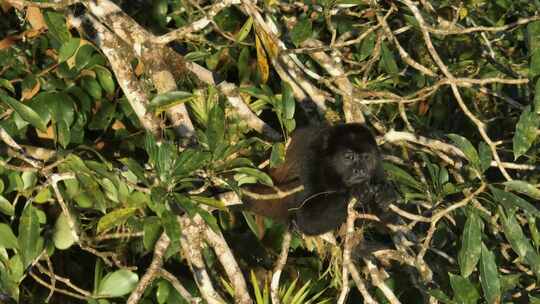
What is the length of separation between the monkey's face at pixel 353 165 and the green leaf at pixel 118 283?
4.48 feet

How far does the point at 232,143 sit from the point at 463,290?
1606 mm

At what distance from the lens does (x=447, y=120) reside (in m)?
6.06

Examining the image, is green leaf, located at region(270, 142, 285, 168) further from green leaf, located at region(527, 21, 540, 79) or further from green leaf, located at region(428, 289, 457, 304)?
green leaf, located at region(527, 21, 540, 79)

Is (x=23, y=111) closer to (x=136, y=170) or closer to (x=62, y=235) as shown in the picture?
(x=136, y=170)

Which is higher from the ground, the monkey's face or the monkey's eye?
the monkey's eye

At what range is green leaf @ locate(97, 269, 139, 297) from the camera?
4.30m

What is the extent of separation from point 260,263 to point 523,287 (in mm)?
1766

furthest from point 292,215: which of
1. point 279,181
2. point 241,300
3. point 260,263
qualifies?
point 241,300

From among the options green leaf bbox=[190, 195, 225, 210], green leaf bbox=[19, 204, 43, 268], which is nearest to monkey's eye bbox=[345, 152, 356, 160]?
green leaf bbox=[190, 195, 225, 210]

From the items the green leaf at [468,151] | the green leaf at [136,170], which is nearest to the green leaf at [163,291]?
the green leaf at [136,170]

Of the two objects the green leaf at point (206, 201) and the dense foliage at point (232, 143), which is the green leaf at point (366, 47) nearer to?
the dense foliage at point (232, 143)

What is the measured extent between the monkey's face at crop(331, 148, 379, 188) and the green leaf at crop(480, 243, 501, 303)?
1.08m

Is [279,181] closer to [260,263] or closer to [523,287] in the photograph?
[260,263]

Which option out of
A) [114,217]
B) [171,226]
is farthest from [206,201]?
[114,217]
